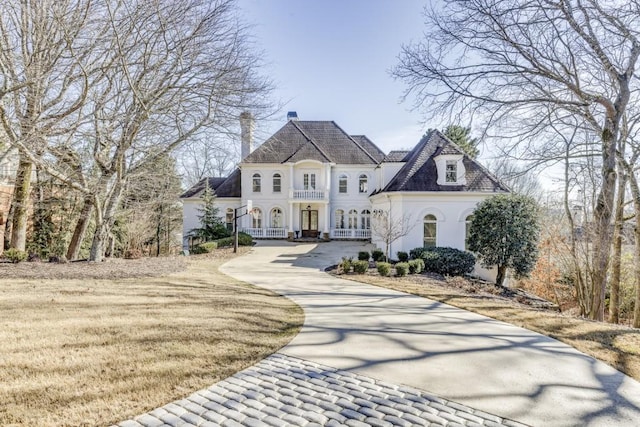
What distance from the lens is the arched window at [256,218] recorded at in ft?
89.2

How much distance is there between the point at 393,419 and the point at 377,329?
295 cm

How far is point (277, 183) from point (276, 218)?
2.76 metres

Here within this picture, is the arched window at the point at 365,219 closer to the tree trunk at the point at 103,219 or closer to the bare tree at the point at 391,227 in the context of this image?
the bare tree at the point at 391,227

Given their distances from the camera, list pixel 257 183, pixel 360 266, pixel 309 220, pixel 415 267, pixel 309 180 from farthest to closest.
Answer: pixel 309 220 → pixel 257 183 → pixel 309 180 → pixel 415 267 → pixel 360 266

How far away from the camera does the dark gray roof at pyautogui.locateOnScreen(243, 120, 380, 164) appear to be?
1056 inches

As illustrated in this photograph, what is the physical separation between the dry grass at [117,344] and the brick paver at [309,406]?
0.97 feet

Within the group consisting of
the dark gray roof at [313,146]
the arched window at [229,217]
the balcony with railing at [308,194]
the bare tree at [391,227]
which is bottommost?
the bare tree at [391,227]

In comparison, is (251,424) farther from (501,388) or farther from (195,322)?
(195,322)

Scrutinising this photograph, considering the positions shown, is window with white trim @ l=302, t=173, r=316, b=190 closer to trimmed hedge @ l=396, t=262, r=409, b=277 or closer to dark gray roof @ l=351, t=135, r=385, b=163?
dark gray roof @ l=351, t=135, r=385, b=163

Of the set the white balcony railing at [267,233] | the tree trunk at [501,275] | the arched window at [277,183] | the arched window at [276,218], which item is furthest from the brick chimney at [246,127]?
the arched window at [276,218]

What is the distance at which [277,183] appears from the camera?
27141 millimetres

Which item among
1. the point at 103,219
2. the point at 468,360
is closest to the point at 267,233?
the point at 103,219

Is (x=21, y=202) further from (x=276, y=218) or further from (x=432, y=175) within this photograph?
(x=432, y=175)

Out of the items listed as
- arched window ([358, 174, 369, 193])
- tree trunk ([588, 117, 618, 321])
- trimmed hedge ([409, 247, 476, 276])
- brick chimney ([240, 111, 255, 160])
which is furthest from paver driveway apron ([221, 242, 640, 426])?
arched window ([358, 174, 369, 193])
